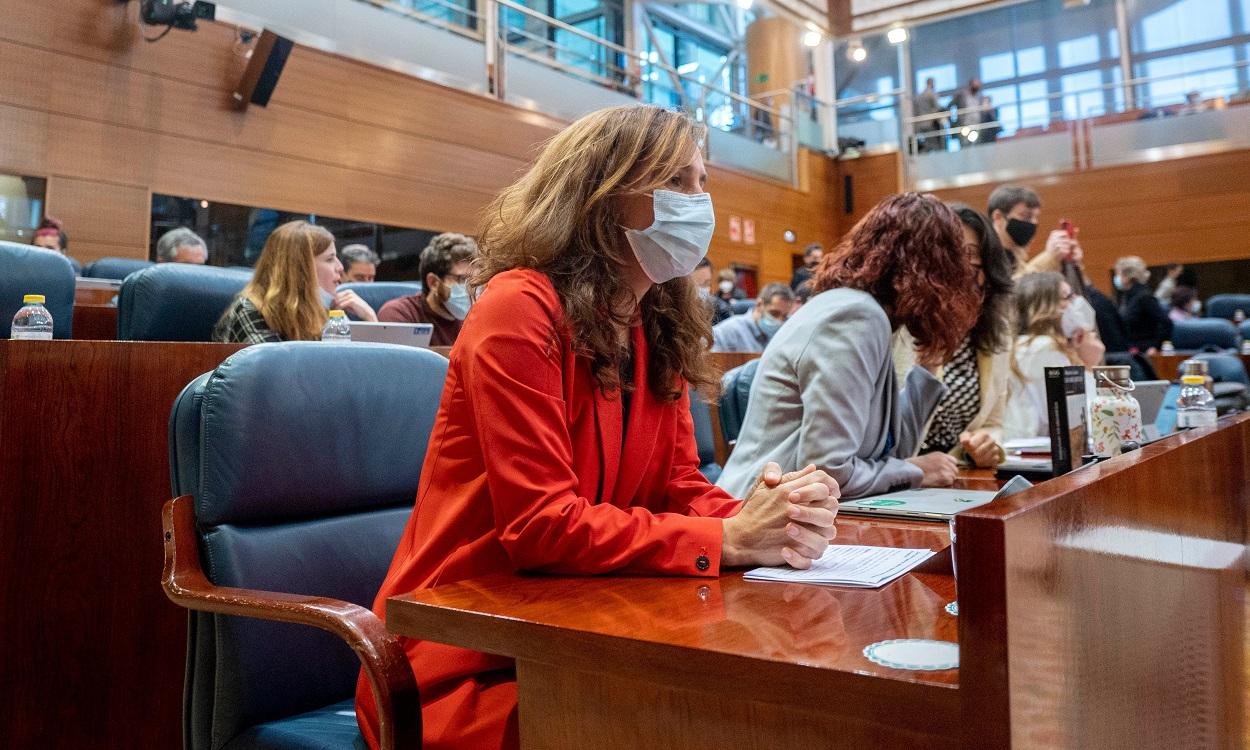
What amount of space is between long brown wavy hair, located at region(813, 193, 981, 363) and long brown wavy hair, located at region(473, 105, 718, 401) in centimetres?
74

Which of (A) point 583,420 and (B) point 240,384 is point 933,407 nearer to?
(A) point 583,420

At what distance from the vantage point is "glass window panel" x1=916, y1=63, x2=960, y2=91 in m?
12.8

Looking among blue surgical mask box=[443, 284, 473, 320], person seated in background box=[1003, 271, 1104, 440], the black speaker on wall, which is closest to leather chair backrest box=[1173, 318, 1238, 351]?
person seated in background box=[1003, 271, 1104, 440]

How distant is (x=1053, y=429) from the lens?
174 centimetres

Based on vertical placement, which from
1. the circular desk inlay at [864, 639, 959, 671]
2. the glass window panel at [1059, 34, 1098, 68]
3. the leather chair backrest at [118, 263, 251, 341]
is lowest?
the circular desk inlay at [864, 639, 959, 671]

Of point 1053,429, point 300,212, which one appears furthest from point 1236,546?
point 300,212

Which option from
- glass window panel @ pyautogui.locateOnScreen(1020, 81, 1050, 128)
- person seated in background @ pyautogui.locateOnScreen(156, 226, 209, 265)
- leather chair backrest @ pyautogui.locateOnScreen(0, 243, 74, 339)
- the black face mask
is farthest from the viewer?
glass window panel @ pyautogui.locateOnScreen(1020, 81, 1050, 128)

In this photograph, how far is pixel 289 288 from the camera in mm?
3414

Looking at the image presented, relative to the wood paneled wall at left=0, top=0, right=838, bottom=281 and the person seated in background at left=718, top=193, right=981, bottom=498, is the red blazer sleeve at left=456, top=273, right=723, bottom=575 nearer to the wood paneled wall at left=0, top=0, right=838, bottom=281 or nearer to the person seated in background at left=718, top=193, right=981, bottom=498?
the person seated in background at left=718, top=193, right=981, bottom=498

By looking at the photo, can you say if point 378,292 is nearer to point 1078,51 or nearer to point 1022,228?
point 1022,228

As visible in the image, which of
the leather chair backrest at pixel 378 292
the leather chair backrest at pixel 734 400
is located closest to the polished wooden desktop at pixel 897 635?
the leather chair backrest at pixel 734 400

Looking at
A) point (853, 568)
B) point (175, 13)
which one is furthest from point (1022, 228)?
point (175, 13)

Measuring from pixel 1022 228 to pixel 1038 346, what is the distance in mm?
922

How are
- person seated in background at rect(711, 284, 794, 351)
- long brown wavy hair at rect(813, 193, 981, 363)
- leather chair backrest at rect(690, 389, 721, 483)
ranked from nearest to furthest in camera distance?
long brown wavy hair at rect(813, 193, 981, 363) < leather chair backrest at rect(690, 389, 721, 483) < person seated in background at rect(711, 284, 794, 351)
